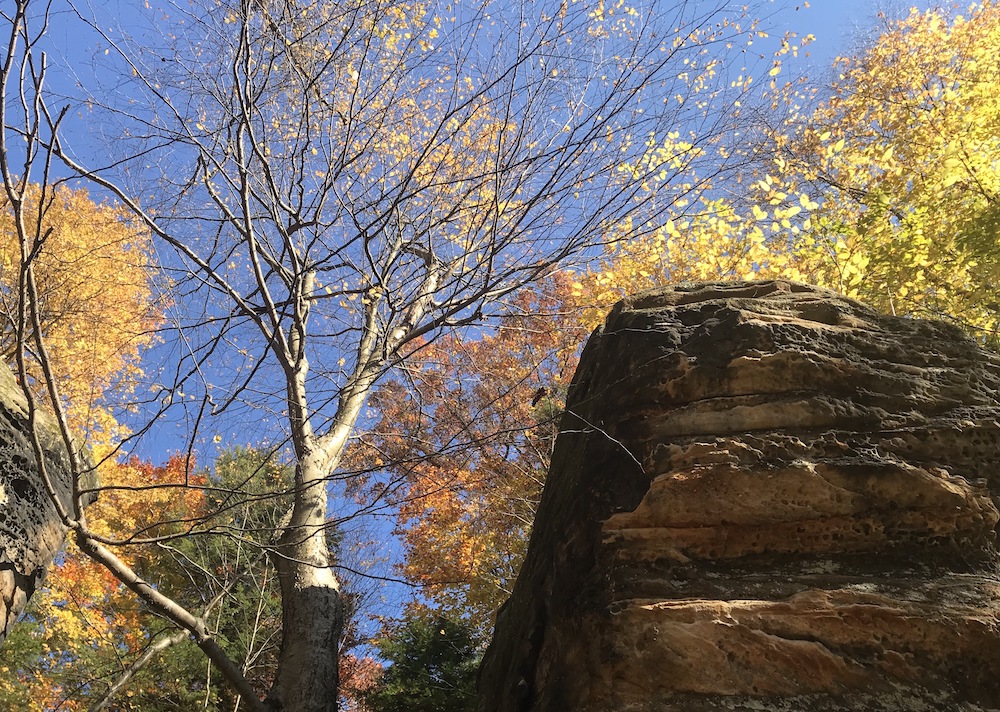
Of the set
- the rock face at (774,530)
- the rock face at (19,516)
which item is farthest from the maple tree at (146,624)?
the rock face at (774,530)

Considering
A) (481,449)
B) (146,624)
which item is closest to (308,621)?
(481,449)

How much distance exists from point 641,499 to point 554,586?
55 centimetres

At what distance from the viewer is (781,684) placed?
2.11 m

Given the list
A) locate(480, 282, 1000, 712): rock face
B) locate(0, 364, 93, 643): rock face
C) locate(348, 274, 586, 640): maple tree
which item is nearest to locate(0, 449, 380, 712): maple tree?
locate(348, 274, 586, 640): maple tree

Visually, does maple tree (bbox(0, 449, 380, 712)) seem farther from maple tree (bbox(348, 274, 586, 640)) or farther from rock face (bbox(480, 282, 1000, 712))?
rock face (bbox(480, 282, 1000, 712))

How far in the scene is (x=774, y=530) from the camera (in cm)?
249

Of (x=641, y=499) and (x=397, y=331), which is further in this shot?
(x=397, y=331)

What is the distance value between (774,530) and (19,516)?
3.48 m

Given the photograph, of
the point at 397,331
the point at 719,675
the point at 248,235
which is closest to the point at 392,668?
the point at 397,331

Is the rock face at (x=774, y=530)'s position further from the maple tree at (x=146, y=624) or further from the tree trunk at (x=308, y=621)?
the maple tree at (x=146, y=624)

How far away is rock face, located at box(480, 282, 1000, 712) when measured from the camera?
2119 mm

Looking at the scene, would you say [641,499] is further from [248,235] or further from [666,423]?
[248,235]

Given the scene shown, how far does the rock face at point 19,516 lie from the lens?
2.81 metres

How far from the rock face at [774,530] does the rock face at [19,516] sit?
7.59 feet
